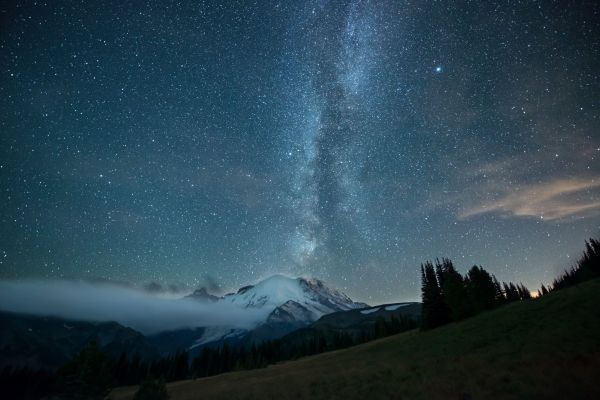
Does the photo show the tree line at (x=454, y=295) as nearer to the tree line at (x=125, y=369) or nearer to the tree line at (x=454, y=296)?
the tree line at (x=454, y=296)

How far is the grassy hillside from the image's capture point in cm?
1600

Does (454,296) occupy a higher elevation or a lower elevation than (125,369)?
higher

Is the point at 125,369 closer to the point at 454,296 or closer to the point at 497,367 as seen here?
the point at 454,296

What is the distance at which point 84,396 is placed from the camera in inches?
1441

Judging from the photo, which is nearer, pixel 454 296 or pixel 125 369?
pixel 454 296

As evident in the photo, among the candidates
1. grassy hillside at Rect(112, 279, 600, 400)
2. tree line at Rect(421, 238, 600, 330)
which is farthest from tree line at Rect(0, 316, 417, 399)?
tree line at Rect(421, 238, 600, 330)

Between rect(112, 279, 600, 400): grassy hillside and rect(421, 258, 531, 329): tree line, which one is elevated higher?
rect(421, 258, 531, 329): tree line

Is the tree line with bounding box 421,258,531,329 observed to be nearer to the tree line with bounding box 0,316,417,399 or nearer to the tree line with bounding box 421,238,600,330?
the tree line with bounding box 421,238,600,330

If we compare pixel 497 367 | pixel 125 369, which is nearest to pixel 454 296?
pixel 497 367

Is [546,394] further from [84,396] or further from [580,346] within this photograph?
[84,396]

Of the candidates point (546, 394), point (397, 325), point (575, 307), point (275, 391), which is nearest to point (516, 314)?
point (575, 307)

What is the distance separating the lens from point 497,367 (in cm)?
1973

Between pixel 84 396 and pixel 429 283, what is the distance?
5629cm

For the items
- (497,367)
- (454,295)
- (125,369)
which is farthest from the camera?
(125,369)
